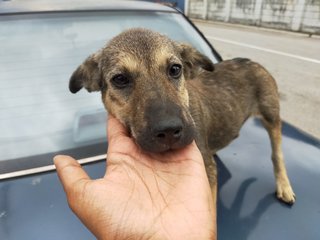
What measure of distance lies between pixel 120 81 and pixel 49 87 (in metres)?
0.63

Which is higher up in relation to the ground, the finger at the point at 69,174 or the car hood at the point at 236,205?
the finger at the point at 69,174

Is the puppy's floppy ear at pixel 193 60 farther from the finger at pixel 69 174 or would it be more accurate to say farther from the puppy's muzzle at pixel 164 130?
the finger at pixel 69 174

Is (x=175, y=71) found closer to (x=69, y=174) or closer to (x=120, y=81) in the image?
(x=120, y=81)

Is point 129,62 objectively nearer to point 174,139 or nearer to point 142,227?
point 174,139

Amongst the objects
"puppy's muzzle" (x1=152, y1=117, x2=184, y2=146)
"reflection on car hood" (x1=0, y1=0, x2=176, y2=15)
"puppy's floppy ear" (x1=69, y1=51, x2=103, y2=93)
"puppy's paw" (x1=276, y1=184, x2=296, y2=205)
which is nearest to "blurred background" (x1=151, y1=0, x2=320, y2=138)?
"reflection on car hood" (x1=0, y1=0, x2=176, y2=15)

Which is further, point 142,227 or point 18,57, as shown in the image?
point 18,57

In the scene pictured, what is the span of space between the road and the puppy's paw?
12.0 ft

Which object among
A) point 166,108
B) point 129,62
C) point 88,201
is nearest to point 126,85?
point 129,62

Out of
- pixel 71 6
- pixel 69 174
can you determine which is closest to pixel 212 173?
pixel 69 174

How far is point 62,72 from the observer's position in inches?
115

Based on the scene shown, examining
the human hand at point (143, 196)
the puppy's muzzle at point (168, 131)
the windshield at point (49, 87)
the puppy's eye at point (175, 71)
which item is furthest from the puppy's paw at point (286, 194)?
the windshield at point (49, 87)

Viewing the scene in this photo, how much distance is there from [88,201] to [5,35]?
6.05ft

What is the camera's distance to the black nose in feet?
6.45

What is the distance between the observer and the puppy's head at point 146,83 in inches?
79.9
